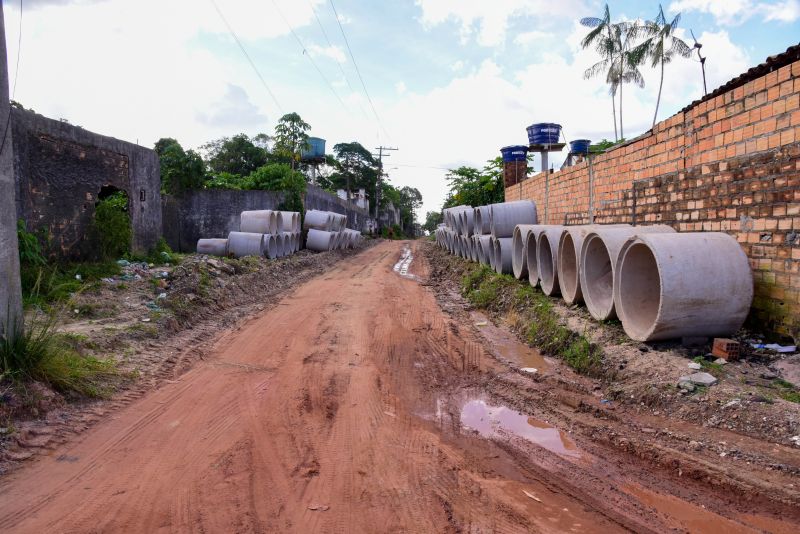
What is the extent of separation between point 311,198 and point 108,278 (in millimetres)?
13753

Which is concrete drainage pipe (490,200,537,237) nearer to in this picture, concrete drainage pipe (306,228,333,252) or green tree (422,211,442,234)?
concrete drainage pipe (306,228,333,252)

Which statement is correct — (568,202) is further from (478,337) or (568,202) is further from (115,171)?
(115,171)

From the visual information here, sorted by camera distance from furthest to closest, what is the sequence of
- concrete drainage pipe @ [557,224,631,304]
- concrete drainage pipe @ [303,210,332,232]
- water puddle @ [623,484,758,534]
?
concrete drainage pipe @ [303,210,332,232], concrete drainage pipe @ [557,224,631,304], water puddle @ [623,484,758,534]

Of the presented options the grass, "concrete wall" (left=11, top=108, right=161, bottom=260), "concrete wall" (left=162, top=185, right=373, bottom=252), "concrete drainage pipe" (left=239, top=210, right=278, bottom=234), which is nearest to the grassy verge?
the grass

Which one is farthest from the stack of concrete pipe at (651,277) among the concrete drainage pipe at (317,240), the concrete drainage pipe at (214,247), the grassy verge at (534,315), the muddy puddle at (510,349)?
the concrete drainage pipe at (317,240)

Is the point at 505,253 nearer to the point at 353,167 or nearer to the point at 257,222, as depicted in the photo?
the point at 257,222

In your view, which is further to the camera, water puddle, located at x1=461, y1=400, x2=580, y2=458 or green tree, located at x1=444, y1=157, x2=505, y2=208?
green tree, located at x1=444, y1=157, x2=505, y2=208

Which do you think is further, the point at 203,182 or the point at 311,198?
the point at 311,198

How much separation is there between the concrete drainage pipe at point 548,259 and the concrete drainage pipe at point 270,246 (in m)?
8.70

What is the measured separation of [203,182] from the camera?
689 inches

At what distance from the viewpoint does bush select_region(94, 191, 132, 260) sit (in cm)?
960

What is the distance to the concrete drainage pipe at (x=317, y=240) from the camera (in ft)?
63.4

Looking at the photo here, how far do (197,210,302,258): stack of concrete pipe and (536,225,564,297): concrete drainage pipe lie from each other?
28.0 feet

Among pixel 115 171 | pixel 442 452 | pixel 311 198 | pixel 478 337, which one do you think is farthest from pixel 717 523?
pixel 311 198
